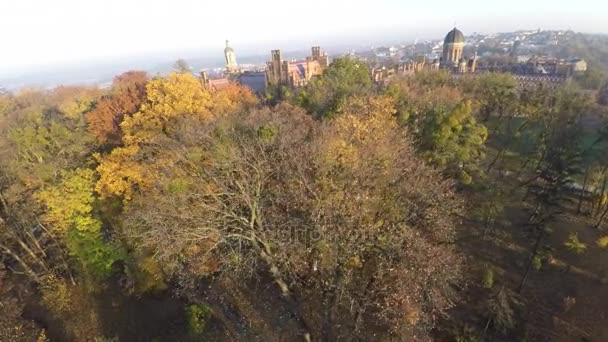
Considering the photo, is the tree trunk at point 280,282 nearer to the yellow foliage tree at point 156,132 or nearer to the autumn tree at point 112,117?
the yellow foliage tree at point 156,132

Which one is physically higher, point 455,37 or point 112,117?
point 455,37

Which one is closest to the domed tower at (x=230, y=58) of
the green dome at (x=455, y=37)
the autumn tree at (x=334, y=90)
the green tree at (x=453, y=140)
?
the autumn tree at (x=334, y=90)

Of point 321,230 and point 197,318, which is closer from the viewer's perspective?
point 321,230

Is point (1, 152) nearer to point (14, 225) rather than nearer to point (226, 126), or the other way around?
point (14, 225)

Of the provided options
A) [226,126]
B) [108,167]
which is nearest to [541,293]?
[226,126]

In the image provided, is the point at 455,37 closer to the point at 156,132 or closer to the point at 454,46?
the point at 454,46

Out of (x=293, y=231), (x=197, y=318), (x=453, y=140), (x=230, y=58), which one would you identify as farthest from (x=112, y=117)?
(x=230, y=58)
